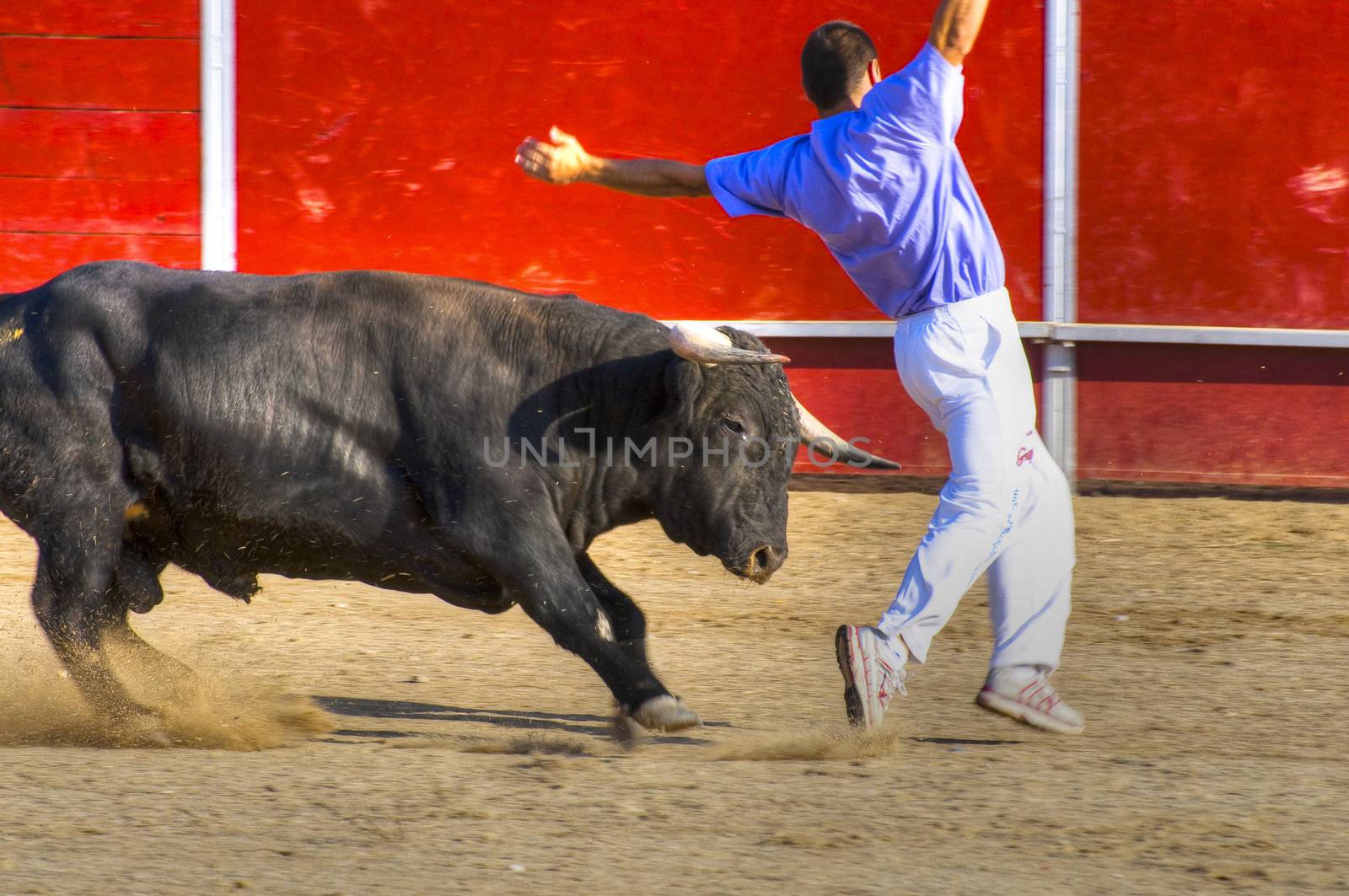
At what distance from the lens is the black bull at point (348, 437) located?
13.9 feet

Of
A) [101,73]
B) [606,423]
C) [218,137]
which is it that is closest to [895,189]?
[606,423]

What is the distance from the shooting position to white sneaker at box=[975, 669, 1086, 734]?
13.6ft

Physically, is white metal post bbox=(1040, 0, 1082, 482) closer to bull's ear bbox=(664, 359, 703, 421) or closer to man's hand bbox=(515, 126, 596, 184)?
bull's ear bbox=(664, 359, 703, 421)

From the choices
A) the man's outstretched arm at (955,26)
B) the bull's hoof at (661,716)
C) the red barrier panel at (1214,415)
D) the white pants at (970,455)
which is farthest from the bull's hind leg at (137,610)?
the red barrier panel at (1214,415)

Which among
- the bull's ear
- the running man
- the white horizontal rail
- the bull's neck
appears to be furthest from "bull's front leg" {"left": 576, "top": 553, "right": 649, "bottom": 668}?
the white horizontal rail

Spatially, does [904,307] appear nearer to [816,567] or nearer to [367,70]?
[816,567]

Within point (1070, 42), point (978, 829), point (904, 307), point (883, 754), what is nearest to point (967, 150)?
point (1070, 42)

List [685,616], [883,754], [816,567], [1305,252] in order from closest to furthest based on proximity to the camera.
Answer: [883,754] < [685,616] < [816,567] < [1305,252]

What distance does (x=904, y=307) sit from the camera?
4.08 meters

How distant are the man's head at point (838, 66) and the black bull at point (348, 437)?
0.64 meters

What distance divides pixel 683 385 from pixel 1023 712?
1.12 metres

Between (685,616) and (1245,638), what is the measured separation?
5.75 feet

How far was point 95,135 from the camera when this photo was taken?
7934 mm

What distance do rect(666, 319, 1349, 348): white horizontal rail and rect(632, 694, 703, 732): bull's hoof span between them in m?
3.60
